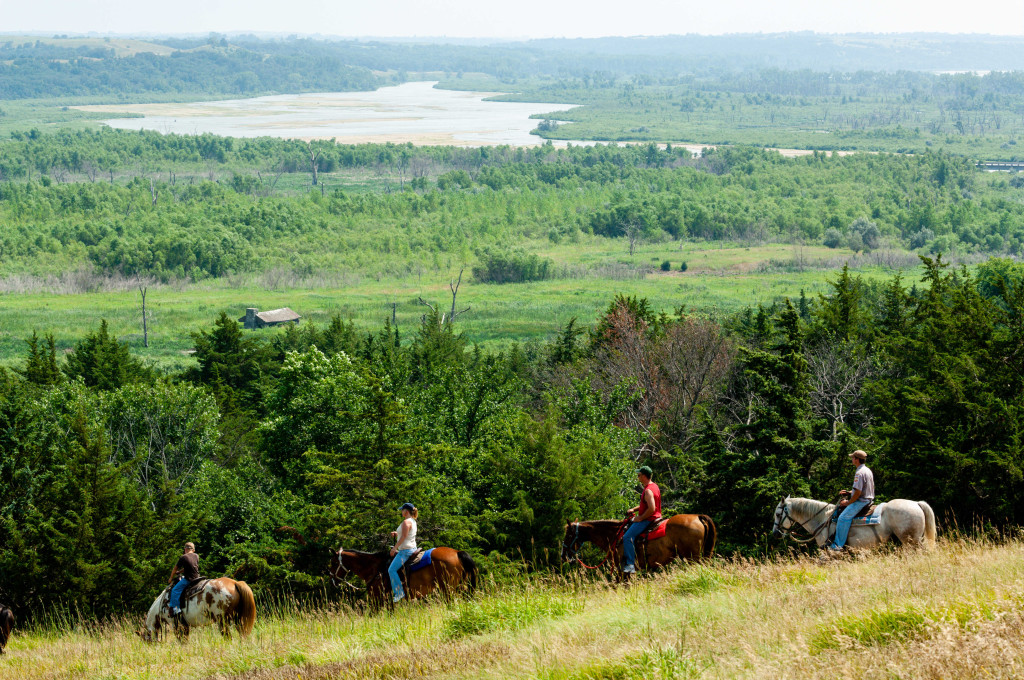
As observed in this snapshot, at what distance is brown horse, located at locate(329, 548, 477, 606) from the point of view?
1753cm

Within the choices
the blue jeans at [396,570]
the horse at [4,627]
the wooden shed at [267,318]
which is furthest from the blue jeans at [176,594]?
the wooden shed at [267,318]

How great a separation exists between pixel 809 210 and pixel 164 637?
151164mm

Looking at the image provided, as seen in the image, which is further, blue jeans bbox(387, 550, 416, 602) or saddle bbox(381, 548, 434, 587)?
saddle bbox(381, 548, 434, 587)

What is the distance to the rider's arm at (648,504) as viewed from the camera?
56.9 feet

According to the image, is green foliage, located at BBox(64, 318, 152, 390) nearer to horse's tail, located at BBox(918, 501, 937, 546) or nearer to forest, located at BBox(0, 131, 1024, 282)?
horse's tail, located at BBox(918, 501, 937, 546)

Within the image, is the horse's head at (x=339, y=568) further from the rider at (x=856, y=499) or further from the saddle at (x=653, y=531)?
A: the rider at (x=856, y=499)

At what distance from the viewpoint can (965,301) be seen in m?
32.8

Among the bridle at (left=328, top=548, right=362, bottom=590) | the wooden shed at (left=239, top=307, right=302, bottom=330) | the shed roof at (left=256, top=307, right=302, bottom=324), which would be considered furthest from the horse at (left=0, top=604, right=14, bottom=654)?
the shed roof at (left=256, top=307, right=302, bottom=324)

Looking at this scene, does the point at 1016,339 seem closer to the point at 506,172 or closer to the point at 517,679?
the point at 517,679

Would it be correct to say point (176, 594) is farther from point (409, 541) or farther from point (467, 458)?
point (467, 458)

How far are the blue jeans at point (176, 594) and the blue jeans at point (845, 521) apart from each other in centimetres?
1078

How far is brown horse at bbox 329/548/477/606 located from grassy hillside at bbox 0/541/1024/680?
A: 556mm

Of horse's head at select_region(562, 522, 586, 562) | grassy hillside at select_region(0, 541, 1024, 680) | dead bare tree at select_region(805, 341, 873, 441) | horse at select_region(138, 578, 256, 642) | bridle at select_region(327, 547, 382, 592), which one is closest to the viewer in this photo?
grassy hillside at select_region(0, 541, 1024, 680)

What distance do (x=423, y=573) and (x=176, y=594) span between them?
12.9 feet
